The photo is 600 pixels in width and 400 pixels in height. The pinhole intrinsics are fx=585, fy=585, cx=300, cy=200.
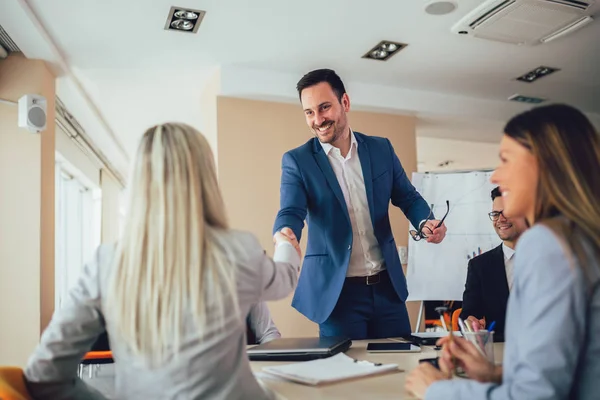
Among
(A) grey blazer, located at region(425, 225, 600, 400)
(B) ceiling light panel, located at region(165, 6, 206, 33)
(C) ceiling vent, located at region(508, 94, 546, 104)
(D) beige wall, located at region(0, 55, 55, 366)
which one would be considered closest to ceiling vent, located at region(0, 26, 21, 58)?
(D) beige wall, located at region(0, 55, 55, 366)

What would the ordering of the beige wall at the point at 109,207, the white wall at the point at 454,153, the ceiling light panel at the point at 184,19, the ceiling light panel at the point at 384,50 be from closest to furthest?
the ceiling light panel at the point at 184,19 < the ceiling light panel at the point at 384,50 < the white wall at the point at 454,153 < the beige wall at the point at 109,207

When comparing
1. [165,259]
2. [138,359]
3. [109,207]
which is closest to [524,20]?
[165,259]

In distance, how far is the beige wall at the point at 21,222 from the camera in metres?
3.66

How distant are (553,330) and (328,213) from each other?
4.39 ft

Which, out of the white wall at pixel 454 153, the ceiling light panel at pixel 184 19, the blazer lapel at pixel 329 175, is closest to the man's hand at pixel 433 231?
the blazer lapel at pixel 329 175

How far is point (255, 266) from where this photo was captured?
1.17 meters

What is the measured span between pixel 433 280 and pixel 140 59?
8.61 feet

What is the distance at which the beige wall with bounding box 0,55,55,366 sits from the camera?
144 inches

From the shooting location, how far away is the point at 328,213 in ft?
7.15

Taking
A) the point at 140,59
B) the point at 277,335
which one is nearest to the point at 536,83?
the point at 140,59

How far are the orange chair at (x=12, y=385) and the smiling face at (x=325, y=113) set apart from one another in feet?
4.72

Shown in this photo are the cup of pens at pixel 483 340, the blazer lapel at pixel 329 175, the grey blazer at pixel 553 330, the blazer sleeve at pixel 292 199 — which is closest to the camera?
the grey blazer at pixel 553 330

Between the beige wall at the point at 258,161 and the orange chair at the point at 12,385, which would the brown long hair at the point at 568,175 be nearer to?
the orange chair at the point at 12,385

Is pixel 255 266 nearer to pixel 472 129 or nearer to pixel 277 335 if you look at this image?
pixel 277 335
